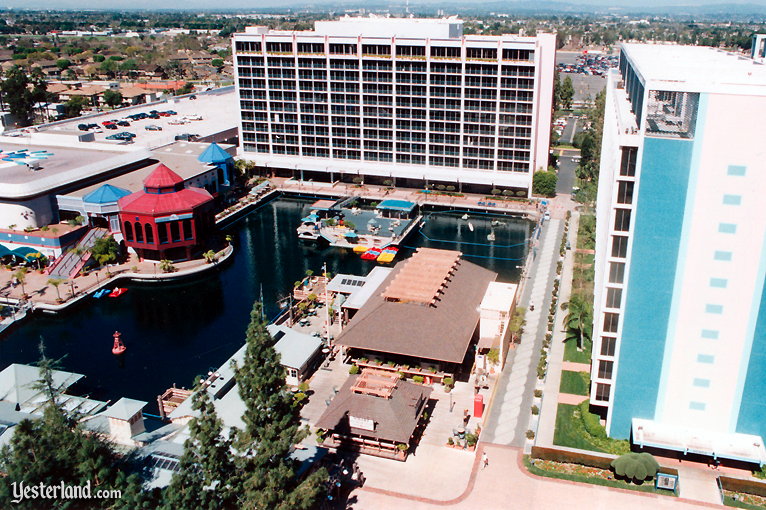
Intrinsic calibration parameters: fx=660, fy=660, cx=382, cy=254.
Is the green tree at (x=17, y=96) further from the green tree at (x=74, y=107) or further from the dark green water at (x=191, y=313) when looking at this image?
the dark green water at (x=191, y=313)

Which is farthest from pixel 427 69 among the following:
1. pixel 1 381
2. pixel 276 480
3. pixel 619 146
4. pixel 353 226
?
pixel 276 480

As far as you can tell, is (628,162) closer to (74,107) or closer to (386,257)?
(386,257)

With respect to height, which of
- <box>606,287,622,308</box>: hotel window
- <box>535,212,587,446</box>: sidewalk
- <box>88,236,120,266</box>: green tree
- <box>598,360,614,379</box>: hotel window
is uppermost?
<box>606,287,622,308</box>: hotel window

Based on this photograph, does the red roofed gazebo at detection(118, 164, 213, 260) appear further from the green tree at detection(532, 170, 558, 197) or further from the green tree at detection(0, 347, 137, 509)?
the green tree at detection(532, 170, 558, 197)

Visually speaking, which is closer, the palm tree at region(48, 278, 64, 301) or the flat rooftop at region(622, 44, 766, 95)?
the flat rooftop at region(622, 44, 766, 95)

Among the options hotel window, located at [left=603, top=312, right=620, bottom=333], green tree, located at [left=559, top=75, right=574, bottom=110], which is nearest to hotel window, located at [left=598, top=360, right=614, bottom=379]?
hotel window, located at [left=603, top=312, right=620, bottom=333]

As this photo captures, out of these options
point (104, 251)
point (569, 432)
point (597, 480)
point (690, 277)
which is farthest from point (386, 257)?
point (690, 277)
